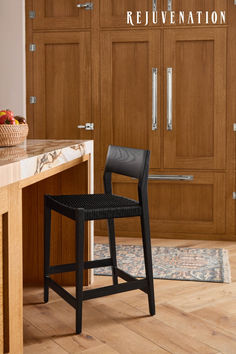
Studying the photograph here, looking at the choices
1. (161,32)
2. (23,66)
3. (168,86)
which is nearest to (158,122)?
(168,86)

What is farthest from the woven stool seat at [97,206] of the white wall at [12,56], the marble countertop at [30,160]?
the white wall at [12,56]

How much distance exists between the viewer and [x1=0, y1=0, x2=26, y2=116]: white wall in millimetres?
4488

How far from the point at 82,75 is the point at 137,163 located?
2134mm

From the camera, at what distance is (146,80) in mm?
4402

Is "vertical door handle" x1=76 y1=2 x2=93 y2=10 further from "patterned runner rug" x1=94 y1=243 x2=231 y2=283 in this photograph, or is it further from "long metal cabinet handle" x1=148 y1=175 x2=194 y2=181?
"patterned runner rug" x1=94 y1=243 x2=231 y2=283

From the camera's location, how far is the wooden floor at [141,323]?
7.45ft

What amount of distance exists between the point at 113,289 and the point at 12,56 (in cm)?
275

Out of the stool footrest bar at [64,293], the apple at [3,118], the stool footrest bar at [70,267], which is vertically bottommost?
the stool footrest bar at [64,293]

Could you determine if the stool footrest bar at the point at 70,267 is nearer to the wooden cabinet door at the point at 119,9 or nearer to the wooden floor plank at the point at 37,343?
the wooden floor plank at the point at 37,343

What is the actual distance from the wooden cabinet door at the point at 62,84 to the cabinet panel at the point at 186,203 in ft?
2.20

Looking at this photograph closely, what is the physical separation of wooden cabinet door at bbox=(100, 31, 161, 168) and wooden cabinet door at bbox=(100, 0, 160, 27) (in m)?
0.09

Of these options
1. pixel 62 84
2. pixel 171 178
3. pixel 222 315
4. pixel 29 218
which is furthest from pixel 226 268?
pixel 62 84

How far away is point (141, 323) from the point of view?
2531 millimetres

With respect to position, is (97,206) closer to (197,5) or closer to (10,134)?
(10,134)
